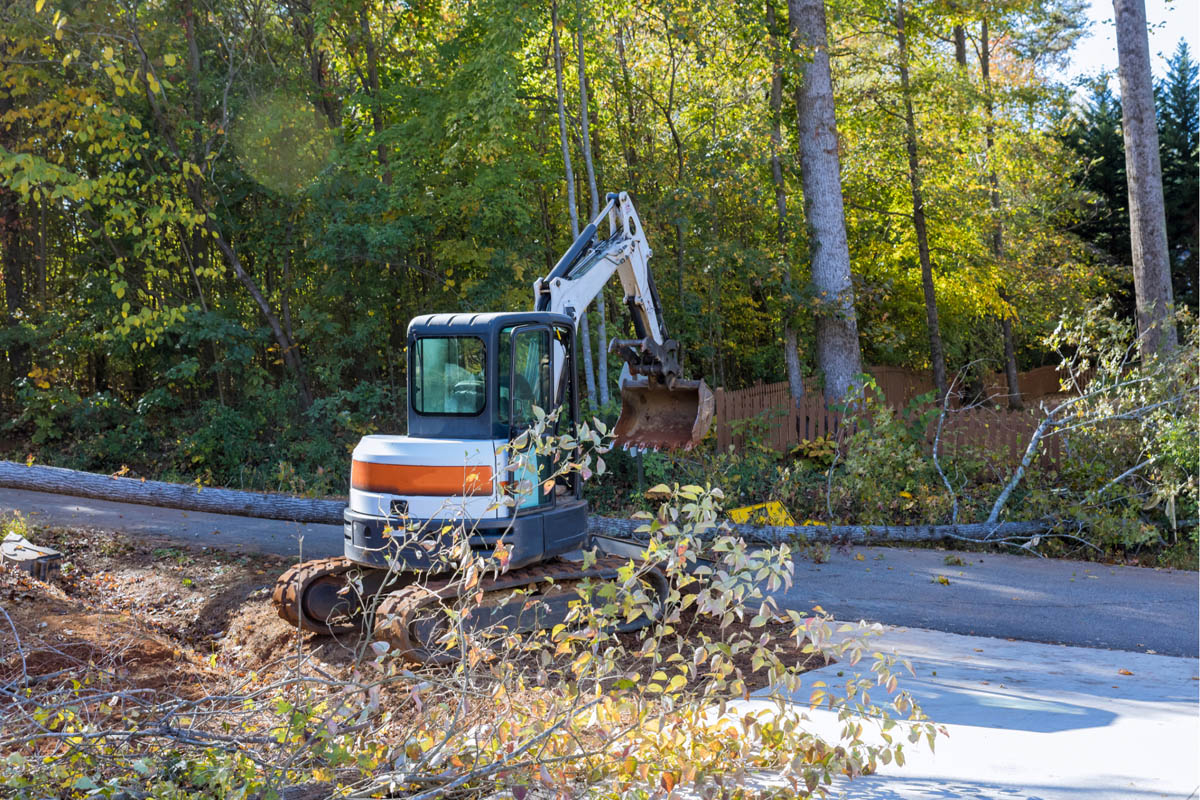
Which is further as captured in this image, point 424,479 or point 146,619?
point 146,619

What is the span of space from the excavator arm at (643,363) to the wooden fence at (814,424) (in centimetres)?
404

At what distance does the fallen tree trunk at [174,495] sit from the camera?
11820mm

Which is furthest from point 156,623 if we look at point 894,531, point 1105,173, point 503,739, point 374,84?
point 1105,173

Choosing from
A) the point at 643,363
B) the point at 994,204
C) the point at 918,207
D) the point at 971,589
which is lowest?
the point at 971,589

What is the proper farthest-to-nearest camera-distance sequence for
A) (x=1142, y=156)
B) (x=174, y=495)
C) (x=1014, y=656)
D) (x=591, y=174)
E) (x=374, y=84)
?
(x=374, y=84) < (x=591, y=174) < (x=1142, y=156) < (x=174, y=495) < (x=1014, y=656)

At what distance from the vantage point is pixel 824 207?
15.6 metres

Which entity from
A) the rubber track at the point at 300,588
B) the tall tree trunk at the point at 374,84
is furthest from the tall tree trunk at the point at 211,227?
the rubber track at the point at 300,588

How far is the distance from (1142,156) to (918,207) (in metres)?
6.41

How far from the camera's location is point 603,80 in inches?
636

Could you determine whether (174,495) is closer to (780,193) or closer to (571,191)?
(571,191)

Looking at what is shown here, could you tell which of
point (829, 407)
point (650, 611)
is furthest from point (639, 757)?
point (829, 407)

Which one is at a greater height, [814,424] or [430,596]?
[814,424]

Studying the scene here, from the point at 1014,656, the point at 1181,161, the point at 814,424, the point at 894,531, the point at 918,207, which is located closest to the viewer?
the point at 1014,656

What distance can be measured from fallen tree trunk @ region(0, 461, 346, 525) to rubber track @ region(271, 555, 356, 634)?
4129 mm
